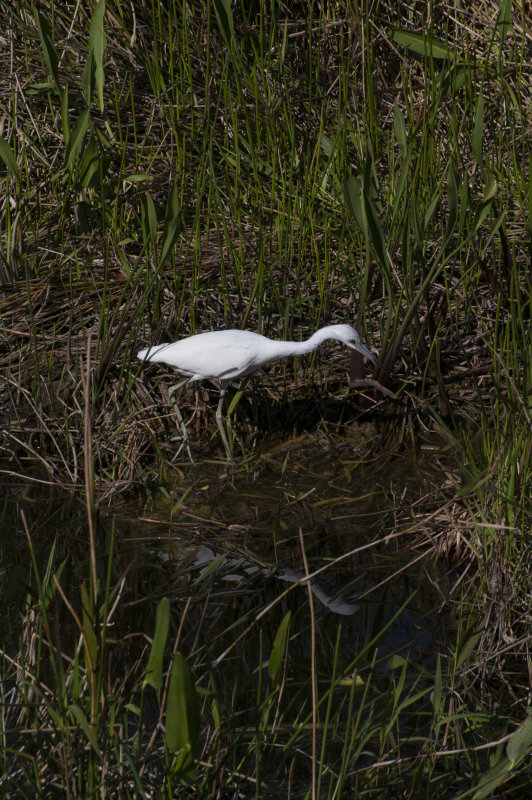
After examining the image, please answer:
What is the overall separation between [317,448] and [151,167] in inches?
81.3

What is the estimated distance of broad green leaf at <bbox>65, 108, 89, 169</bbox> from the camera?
12.6 feet

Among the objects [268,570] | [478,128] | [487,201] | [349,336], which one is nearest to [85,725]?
[268,570]

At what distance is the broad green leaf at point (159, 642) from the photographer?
1568 millimetres

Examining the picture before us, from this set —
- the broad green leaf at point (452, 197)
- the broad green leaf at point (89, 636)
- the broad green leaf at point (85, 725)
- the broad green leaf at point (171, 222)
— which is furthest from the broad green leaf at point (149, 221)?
the broad green leaf at point (85, 725)

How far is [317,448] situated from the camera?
363cm

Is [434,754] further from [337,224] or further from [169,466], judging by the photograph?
[337,224]

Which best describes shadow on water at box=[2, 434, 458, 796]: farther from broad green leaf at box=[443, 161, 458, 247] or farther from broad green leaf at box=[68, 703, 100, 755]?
broad green leaf at box=[443, 161, 458, 247]

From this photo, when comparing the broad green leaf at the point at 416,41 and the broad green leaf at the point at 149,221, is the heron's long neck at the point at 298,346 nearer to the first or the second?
the broad green leaf at the point at 149,221

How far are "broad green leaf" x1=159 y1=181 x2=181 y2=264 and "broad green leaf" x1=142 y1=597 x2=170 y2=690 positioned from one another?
74.7 inches

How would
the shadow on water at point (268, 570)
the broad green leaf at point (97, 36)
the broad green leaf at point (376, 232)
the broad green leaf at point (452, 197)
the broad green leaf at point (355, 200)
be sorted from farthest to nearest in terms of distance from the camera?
the broad green leaf at point (97, 36) < the broad green leaf at point (355, 200) < the broad green leaf at point (376, 232) < the broad green leaf at point (452, 197) < the shadow on water at point (268, 570)

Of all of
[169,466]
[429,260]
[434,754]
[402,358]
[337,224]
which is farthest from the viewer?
[337,224]

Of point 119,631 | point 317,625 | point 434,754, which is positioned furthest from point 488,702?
point 119,631

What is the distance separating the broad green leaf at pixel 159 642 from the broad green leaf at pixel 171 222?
1.90 meters

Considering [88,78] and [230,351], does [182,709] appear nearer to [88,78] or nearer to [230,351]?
[230,351]
